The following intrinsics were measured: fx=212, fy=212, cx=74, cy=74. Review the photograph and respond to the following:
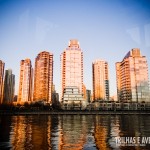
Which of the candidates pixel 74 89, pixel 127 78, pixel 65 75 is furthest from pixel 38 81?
pixel 127 78

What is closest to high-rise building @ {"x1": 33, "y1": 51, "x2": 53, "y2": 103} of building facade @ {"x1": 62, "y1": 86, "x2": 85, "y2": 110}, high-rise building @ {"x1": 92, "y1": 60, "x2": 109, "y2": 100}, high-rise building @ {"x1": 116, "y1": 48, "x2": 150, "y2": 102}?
high-rise building @ {"x1": 92, "y1": 60, "x2": 109, "y2": 100}

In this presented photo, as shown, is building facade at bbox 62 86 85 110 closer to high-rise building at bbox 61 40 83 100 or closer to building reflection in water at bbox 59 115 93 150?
high-rise building at bbox 61 40 83 100

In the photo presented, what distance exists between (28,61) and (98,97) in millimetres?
73278

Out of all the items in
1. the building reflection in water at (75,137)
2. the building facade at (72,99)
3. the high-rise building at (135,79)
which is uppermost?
the high-rise building at (135,79)

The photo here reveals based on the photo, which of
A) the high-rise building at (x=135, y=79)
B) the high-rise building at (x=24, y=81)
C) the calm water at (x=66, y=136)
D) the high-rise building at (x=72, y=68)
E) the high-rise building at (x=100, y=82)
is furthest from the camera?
the high-rise building at (x=24, y=81)

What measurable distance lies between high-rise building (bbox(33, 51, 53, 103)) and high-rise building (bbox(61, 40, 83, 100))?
39.6 m

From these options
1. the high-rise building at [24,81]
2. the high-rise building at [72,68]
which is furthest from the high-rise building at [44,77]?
the high-rise building at [72,68]

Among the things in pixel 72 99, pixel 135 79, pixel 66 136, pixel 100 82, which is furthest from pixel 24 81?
pixel 66 136

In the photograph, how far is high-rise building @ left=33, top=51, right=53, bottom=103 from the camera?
18175cm

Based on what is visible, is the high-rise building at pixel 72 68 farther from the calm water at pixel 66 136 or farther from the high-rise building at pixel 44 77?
the calm water at pixel 66 136

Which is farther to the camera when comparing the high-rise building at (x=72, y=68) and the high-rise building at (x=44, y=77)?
the high-rise building at (x=44, y=77)

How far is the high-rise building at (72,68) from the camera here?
140625 mm

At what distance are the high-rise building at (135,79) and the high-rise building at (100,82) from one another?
47.6 metres

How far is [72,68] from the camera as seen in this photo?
470 ft
